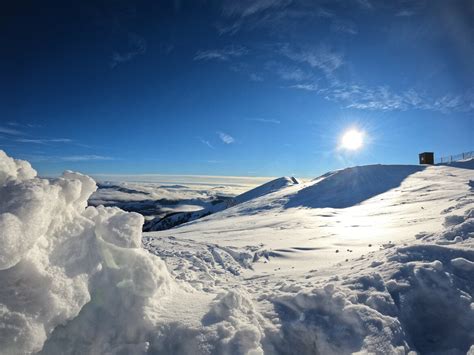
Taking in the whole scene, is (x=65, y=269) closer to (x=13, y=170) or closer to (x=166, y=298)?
(x=166, y=298)

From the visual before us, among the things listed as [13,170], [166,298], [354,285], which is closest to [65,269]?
[166,298]

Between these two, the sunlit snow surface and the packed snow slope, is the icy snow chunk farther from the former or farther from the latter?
the packed snow slope

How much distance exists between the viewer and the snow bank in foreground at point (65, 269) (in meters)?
2.98

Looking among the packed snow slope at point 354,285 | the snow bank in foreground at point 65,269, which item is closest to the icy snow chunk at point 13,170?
the snow bank in foreground at point 65,269

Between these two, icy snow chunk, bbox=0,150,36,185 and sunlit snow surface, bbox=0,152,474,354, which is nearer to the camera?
sunlit snow surface, bbox=0,152,474,354

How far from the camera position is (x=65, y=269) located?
11.6 feet

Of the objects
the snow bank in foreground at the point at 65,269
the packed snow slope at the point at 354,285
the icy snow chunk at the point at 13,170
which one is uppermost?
the icy snow chunk at the point at 13,170

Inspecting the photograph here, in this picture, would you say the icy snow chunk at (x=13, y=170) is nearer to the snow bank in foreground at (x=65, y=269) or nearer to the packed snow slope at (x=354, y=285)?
the snow bank in foreground at (x=65, y=269)

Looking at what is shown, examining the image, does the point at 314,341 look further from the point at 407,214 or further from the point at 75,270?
the point at 407,214

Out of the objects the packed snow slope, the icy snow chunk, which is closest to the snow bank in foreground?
the icy snow chunk

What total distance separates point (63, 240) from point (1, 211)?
792mm

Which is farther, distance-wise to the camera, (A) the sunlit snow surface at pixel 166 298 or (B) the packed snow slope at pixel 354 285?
(B) the packed snow slope at pixel 354 285

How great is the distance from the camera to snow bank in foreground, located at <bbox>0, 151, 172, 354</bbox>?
9.77ft

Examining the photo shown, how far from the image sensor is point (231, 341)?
3.40 metres
